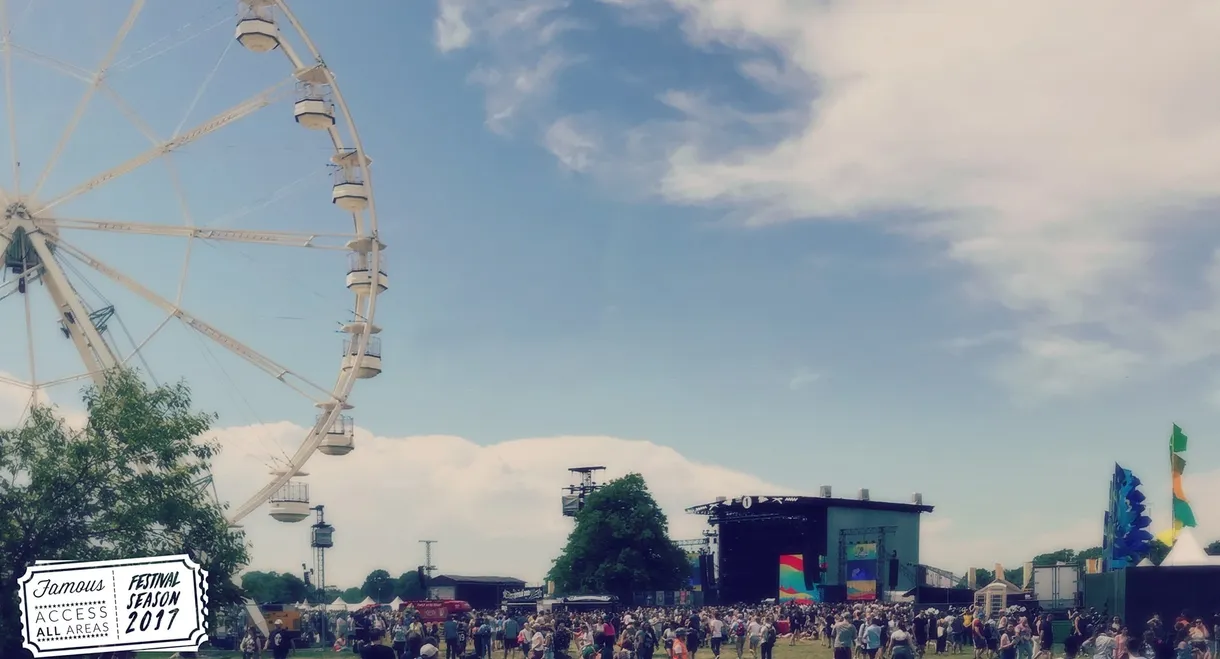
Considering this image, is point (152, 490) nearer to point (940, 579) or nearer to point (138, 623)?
point (138, 623)

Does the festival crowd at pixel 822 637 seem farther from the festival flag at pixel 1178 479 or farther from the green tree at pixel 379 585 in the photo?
the green tree at pixel 379 585

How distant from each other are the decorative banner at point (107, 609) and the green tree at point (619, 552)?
68.4 m

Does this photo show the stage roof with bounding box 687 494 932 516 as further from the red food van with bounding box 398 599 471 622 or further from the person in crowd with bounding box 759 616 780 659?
the person in crowd with bounding box 759 616 780 659

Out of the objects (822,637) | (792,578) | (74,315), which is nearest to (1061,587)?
(822,637)

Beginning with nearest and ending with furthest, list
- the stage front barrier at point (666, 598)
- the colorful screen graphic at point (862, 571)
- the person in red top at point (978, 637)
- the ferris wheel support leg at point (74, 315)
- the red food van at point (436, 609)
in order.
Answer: the ferris wheel support leg at point (74, 315), the person in red top at point (978, 637), the red food van at point (436, 609), the colorful screen graphic at point (862, 571), the stage front barrier at point (666, 598)

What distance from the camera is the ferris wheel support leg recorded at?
3775cm

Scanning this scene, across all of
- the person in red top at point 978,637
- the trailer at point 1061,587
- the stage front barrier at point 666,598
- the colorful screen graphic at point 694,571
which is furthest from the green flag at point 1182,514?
the colorful screen graphic at point 694,571

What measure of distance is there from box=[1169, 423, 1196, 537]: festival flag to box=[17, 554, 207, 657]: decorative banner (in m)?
34.5

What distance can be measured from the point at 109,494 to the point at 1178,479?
36.0 m

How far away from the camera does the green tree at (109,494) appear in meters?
26.5

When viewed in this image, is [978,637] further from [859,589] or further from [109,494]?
[859,589]

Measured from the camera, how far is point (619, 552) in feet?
302

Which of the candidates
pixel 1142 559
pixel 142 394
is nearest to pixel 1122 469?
pixel 1142 559

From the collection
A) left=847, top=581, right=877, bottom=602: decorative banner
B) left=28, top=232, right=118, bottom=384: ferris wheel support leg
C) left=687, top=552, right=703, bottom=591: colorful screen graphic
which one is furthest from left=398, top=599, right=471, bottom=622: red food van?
left=687, top=552, right=703, bottom=591: colorful screen graphic
